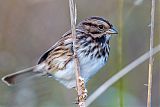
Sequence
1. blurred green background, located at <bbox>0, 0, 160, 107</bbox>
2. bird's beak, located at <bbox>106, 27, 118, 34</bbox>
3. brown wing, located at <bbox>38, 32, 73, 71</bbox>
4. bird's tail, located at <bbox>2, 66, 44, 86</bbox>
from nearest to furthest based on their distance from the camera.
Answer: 1. bird's beak, located at <bbox>106, 27, 118, 34</bbox>
2. brown wing, located at <bbox>38, 32, 73, 71</bbox>
3. bird's tail, located at <bbox>2, 66, 44, 86</bbox>
4. blurred green background, located at <bbox>0, 0, 160, 107</bbox>

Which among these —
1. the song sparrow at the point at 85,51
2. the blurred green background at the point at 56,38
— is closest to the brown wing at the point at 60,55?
the song sparrow at the point at 85,51

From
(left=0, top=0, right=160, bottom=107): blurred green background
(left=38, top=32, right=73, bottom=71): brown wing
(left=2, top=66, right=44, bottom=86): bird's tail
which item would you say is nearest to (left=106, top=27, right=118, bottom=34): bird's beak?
(left=38, top=32, right=73, bottom=71): brown wing

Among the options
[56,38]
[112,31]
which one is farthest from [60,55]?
[56,38]

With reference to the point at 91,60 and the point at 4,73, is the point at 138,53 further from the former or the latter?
the point at 91,60

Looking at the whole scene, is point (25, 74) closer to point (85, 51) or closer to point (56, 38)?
point (85, 51)

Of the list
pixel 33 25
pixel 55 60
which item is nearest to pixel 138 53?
pixel 33 25

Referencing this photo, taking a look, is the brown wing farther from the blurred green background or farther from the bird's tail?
the blurred green background
